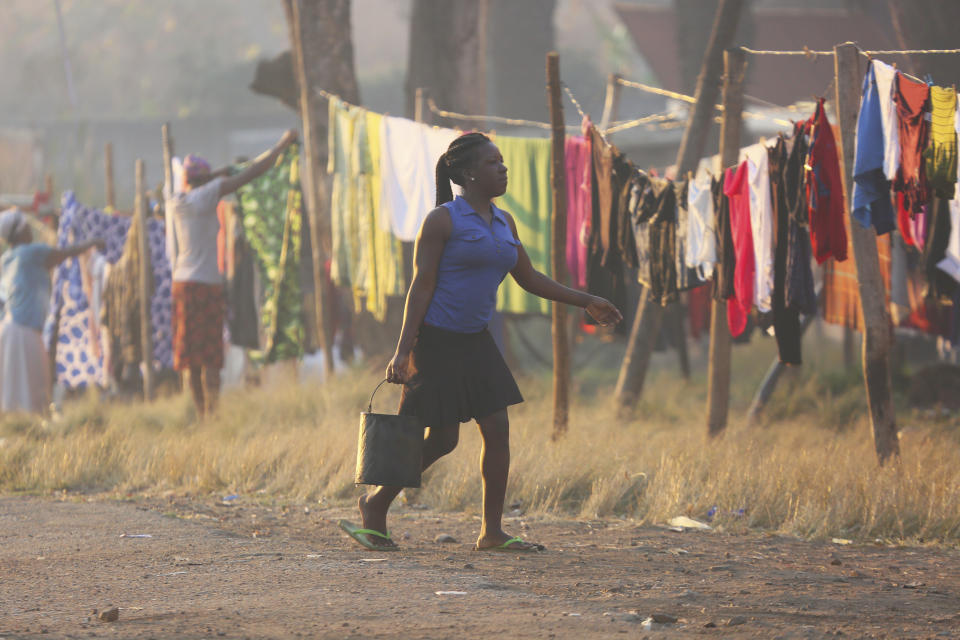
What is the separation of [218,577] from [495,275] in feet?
5.62

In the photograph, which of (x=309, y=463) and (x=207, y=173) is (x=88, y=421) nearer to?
(x=207, y=173)

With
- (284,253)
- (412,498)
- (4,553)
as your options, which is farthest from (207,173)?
(4,553)

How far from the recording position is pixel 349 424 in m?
9.41

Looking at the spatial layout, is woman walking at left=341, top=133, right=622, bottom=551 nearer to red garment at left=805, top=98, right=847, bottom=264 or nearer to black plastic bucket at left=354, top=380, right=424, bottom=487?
black plastic bucket at left=354, top=380, right=424, bottom=487

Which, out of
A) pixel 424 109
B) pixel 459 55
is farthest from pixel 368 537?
pixel 459 55

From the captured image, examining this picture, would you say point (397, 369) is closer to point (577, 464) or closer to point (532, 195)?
point (577, 464)

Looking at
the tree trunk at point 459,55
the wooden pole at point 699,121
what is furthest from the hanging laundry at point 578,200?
the tree trunk at point 459,55

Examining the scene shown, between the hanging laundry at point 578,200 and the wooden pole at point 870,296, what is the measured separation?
2.10 metres

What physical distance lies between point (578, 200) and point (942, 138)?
401cm

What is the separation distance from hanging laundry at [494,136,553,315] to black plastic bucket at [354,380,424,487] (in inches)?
184

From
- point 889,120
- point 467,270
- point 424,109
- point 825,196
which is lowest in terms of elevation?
point 467,270

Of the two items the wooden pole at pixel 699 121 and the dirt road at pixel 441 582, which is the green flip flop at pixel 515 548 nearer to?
the dirt road at pixel 441 582

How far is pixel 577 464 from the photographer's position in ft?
25.4

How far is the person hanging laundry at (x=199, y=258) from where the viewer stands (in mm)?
10328
